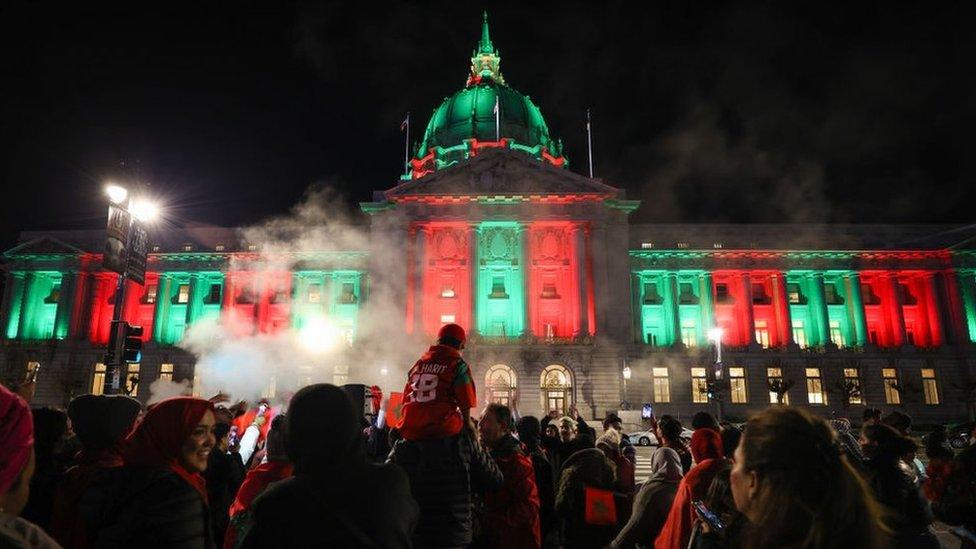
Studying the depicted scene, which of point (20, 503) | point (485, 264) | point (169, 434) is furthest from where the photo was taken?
point (485, 264)

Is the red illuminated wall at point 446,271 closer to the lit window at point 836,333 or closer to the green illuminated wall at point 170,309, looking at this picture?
the green illuminated wall at point 170,309

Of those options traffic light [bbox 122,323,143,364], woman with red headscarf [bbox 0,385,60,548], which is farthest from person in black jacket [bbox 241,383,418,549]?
traffic light [bbox 122,323,143,364]

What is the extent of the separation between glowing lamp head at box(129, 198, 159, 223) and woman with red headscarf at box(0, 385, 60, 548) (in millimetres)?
12072

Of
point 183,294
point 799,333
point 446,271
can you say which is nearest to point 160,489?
point 446,271

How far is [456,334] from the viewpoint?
5.02 m

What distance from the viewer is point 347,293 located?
46.7 metres

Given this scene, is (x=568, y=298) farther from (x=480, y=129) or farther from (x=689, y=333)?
(x=480, y=129)

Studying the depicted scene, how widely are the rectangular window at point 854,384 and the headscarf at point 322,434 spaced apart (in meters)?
46.1

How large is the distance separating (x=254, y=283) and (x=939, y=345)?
53.1m

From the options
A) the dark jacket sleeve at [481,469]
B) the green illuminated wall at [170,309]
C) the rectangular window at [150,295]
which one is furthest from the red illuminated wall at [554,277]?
the dark jacket sleeve at [481,469]

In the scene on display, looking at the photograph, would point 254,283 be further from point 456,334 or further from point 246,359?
point 456,334

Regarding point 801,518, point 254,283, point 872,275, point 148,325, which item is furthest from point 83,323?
point 872,275

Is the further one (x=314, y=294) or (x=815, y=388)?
(x=314, y=294)

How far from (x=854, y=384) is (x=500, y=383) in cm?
2468
